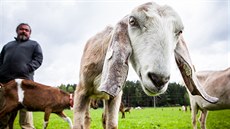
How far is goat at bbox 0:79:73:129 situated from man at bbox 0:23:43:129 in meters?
0.26

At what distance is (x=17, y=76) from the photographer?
670 centimetres

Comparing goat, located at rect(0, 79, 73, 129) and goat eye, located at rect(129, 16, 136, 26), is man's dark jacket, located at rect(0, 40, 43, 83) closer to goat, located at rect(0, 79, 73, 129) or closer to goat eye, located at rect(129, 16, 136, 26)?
goat, located at rect(0, 79, 73, 129)

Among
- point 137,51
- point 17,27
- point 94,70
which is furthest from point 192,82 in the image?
point 17,27

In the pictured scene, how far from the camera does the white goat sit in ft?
26.8

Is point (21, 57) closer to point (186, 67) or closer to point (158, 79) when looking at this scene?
point (186, 67)

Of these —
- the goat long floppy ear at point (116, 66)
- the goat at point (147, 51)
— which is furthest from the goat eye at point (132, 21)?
the goat long floppy ear at point (116, 66)

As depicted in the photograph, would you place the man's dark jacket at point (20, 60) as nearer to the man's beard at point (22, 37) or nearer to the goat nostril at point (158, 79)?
the man's beard at point (22, 37)

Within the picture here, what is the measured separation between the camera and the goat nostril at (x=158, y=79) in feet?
6.62

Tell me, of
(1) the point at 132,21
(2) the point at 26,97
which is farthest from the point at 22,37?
(1) the point at 132,21

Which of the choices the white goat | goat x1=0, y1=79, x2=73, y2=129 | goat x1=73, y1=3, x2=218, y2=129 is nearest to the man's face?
goat x1=0, y1=79, x2=73, y2=129

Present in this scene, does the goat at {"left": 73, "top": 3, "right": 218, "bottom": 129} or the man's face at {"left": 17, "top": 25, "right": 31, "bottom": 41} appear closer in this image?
the goat at {"left": 73, "top": 3, "right": 218, "bottom": 129}

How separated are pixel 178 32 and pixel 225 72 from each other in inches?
283

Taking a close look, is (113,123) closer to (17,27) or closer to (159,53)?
(159,53)

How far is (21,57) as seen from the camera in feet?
21.6
